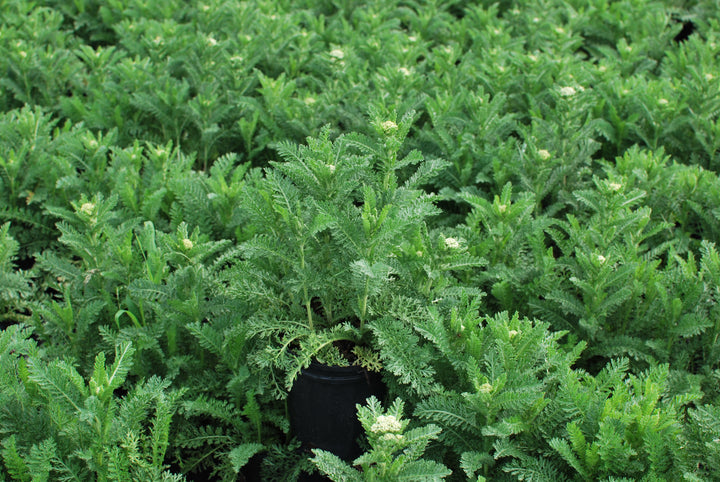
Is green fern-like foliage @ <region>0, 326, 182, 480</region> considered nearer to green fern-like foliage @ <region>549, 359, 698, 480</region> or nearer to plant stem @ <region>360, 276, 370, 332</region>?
plant stem @ <region>360, 276, 370, 332</region>

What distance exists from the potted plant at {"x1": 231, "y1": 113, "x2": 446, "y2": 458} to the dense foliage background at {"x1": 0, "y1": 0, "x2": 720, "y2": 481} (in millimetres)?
65

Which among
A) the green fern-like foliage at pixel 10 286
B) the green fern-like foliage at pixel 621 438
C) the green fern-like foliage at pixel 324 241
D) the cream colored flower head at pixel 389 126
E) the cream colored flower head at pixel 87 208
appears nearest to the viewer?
the green fern-like foliage at pixel 621 438

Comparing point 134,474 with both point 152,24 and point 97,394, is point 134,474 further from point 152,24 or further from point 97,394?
point 152,24

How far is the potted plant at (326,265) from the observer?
2.37 m

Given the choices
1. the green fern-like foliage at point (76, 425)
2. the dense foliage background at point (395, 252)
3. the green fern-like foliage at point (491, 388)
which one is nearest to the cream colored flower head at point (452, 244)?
the dense foliage background at point (395, 252)

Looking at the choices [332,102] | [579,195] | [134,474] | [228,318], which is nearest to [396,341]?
[228,318]

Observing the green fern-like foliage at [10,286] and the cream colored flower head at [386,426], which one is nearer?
the cream colored flower head at [386,426]

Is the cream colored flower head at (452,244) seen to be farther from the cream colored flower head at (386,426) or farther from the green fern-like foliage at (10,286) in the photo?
the green fern-like foliage at (10,286)

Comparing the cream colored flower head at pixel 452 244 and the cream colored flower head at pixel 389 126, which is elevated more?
the cream colored flower head at pixel 389 126

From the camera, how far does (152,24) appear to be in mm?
5035

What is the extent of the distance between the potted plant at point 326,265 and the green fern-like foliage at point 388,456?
0.37m

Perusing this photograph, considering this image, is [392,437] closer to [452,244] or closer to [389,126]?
[452,244]

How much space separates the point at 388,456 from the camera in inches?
78.7

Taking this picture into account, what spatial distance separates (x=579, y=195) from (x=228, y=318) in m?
1.80
